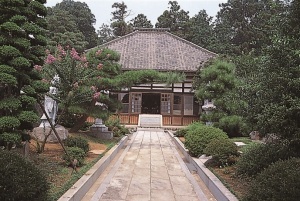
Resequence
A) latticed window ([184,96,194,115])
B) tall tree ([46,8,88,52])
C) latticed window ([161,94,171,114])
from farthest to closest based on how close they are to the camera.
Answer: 1. tall tree ([46,8,88,52])
2. latticed window ([161,94,171,114])
3. latticed window ([184,96,194,115])

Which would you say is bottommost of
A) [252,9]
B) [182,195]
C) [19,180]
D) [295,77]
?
[182,195]

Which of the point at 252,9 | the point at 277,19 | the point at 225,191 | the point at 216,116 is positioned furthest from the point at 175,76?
the point at 252,9

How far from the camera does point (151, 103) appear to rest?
28.1 m

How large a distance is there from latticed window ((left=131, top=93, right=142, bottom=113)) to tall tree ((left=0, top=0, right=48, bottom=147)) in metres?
18.5

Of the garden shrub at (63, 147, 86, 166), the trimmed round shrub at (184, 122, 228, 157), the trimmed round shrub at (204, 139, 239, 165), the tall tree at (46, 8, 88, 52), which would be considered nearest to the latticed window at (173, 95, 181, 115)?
the tall tree at (46, 8, 88, 52)

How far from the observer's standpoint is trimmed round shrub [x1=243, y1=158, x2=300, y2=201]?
351cm

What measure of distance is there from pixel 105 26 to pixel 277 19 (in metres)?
50.1

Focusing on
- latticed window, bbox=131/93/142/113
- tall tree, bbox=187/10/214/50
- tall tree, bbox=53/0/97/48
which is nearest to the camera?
latticed window, bbox=131/93/142/113

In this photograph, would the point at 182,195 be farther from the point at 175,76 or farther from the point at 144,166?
the point at 175,76

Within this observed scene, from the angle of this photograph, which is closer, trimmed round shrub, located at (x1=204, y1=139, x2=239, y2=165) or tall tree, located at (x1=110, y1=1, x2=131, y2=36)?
trimmed round shrub, located at (x1=204, y1=139, x2=239, y2=165)

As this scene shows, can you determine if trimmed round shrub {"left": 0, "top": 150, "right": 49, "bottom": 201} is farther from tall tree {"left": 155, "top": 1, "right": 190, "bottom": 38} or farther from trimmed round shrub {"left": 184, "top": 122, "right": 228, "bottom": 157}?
tall tree {"left": 155, "top": 1, "right": 190, "bottom": 38}

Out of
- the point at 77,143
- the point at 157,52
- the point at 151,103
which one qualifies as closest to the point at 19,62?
the point at 77,143

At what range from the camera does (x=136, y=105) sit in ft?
83.0

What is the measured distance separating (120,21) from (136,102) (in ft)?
57.9
